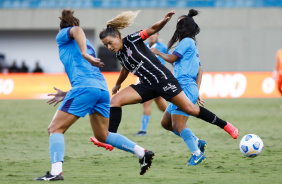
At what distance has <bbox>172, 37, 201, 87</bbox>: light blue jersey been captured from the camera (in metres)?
7.77

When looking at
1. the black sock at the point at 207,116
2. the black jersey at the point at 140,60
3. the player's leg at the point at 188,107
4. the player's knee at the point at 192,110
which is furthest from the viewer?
the black sock at the point at 207,116

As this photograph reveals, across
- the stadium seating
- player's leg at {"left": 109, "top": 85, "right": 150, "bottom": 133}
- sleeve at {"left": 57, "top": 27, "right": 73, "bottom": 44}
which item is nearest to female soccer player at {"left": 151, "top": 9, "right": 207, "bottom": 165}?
player's leg at {"left": 109, "top": 85, "right": 150, "bottom": 133}

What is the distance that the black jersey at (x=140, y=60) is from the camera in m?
6.87

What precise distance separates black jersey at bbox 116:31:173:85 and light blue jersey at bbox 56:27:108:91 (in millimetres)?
620

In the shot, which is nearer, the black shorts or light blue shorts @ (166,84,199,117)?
the black shorts

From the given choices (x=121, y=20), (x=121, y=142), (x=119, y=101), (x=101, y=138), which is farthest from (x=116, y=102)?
(x=121, y=20)

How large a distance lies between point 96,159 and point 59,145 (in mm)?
2338

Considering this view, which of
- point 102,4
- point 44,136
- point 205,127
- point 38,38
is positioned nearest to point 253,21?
point 102,4

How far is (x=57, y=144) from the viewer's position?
6.19 metres

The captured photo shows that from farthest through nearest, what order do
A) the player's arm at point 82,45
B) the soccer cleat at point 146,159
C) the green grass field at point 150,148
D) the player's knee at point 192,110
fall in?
the player's knee at point 192,110 → the green grass field at point 150,148 → the soccer cleat at point 146,159 → the player's arm at point 82,45

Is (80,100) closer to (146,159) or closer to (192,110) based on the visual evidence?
(146,159)

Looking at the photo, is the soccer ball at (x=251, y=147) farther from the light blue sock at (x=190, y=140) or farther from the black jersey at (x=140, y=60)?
the black jersey at (x=140, y=60)

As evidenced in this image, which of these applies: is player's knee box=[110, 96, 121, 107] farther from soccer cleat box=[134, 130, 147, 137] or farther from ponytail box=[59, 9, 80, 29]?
soccer cleat box=[134, 130, 147, 137]

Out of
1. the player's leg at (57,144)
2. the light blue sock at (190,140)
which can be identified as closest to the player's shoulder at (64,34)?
the player's leg at (57,144)
